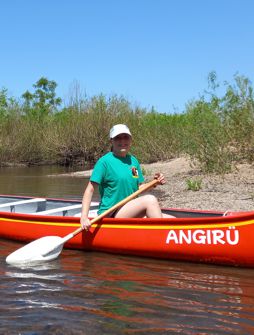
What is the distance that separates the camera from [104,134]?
2827cm

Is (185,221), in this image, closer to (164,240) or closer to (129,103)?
(164,240)

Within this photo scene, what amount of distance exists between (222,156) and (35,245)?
9.45 metres

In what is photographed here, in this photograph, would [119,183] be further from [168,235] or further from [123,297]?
[123,297]

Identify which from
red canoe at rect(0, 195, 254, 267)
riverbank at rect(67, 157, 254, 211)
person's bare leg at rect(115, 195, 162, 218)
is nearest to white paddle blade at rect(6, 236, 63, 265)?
red canoe at rect(0, 195, 254, 267)

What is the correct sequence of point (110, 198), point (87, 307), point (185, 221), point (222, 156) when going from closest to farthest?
point (87, 307) → point (185, 221) → point (110, 198) → point (222, 156)

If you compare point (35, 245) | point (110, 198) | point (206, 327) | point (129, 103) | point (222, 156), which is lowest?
point (206, 327)

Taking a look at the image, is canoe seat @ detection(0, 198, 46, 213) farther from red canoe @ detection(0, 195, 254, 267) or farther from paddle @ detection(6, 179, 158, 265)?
paddle @ detection(6, 179, 158, 265)

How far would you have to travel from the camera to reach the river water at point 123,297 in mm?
3439

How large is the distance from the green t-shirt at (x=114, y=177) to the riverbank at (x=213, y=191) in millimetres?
3712

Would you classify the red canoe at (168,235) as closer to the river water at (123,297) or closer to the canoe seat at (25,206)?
the river water at (123,297)

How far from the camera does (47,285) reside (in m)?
4.52

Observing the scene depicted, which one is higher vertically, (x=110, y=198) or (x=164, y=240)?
(x=110, y=198)

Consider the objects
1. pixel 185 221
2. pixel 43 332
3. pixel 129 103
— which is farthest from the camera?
pixel 129 103

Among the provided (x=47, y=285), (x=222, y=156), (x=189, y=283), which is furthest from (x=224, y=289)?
(x=222, y=156)
